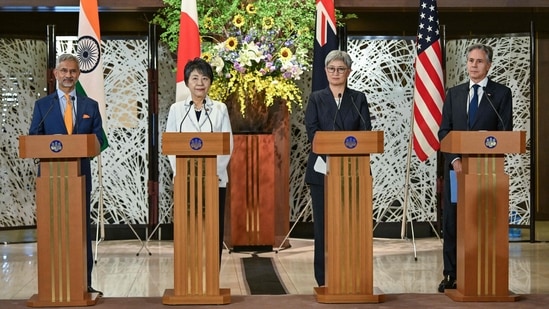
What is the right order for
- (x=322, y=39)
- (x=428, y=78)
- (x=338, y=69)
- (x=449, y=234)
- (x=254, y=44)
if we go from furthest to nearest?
(x=254, y=44) < (x=428, y=78) < (x=322, y=39) < (x=449, y=234) < (x=338, y=69)

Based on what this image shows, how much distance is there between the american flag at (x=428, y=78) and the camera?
778 centimetres

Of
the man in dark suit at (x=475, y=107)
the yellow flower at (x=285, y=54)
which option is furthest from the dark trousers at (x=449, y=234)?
the yellow flower at (x=285, y=54)

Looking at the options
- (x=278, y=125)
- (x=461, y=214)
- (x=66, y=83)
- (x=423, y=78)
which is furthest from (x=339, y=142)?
(x=278, y=125)

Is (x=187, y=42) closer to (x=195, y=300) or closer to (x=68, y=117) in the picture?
(x=68, y=117)

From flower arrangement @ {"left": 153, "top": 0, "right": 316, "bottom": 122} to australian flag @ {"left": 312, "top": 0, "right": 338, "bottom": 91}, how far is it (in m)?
0.27

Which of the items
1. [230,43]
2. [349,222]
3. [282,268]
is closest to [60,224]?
[349,222]

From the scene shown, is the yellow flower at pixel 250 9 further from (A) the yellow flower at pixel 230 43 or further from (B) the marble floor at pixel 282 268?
(B) the marble floor at pixel 282 268

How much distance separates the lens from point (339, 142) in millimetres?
5176

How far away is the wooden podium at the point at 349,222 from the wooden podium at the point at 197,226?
0.59m

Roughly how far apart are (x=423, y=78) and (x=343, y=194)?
2810mm

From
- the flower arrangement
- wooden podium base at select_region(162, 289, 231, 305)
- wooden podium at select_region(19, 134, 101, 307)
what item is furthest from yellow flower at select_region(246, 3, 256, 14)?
wooden podium base at select_region(162, 289, 231, 305)

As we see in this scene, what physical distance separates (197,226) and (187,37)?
271cm

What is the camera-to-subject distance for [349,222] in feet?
17.1

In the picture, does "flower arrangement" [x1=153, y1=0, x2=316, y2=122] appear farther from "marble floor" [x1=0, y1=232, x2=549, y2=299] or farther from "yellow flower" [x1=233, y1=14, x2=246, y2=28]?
"marble floor" [x1=0, y1=232, x2=549, y2=299]
